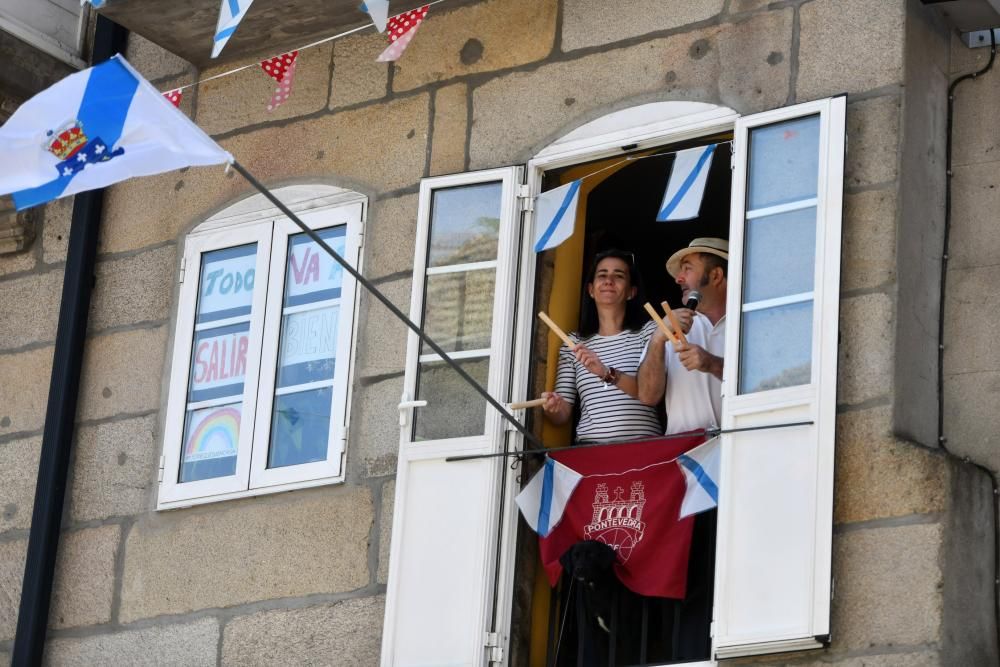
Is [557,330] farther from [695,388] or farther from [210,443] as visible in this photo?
[210,443]

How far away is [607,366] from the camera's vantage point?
7418mm

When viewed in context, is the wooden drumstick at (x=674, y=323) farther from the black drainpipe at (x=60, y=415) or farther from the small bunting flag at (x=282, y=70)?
the black drainpipe at (x=60, y=415)

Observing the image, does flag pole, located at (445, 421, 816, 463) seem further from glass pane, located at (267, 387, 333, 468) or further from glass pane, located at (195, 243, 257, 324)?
glass pane, located at (195, 243, 257, 324)

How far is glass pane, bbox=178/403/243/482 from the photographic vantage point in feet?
26.0

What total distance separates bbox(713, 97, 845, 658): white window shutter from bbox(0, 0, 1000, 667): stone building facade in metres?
0.12

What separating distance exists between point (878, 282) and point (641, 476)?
1.03 m

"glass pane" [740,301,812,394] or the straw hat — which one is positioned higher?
the straw hat

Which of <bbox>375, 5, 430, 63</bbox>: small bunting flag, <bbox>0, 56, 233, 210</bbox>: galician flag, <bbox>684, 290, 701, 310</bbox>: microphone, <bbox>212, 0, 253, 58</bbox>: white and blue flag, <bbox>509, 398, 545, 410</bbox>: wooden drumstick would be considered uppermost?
<bbox>375, 5, 430, 63</bbox>: small bunting flag

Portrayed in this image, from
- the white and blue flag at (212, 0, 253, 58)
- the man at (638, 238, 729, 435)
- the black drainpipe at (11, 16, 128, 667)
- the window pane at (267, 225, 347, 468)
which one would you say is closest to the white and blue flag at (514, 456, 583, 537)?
the man at (638, 238, 729, 435)

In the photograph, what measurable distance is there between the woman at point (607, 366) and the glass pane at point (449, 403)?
24cm

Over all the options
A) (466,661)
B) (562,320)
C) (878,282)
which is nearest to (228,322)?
(562,320)

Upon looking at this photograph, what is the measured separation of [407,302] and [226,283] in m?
→ 0.86

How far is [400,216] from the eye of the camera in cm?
788

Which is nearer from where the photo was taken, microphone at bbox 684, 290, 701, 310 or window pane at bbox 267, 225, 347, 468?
microphone at bbox 684, 290, 701, 310
